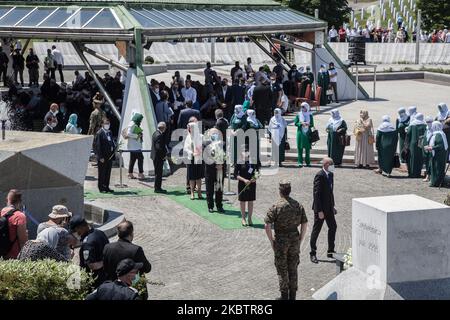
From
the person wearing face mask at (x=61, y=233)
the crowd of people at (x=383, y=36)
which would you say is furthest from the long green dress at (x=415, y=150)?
the crowd of people at (x=383, y=36)

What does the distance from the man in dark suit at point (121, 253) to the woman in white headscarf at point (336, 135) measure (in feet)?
39.6

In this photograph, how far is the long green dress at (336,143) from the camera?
75.4ft

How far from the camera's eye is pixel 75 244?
1205 centimetres

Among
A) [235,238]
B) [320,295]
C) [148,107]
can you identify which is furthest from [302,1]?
[320,295]

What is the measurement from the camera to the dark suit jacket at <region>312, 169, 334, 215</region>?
15391 millimetres

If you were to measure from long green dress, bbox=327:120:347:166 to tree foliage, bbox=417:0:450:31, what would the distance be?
36.9 meters

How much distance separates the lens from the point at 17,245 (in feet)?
42.0

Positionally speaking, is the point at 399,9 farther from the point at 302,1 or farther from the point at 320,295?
the point at 320,295

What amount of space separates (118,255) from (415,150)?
11.8 meters

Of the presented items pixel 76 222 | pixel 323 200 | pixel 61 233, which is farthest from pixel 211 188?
pixel 76 222

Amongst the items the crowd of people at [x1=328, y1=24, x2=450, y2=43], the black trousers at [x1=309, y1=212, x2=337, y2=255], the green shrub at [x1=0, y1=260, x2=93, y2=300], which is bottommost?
the black trousers at [x1=309, y1=212, x2=337, y2=255]

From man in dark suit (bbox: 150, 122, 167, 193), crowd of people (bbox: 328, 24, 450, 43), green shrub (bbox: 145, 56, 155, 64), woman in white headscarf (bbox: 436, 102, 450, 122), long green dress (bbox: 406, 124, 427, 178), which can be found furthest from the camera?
crowd of people (bbox: 328, 24, 450, 43)

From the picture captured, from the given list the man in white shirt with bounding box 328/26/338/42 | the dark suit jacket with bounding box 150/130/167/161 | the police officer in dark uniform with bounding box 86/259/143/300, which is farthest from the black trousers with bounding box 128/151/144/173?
the man in white shirt with bounding box 328/26/338/42

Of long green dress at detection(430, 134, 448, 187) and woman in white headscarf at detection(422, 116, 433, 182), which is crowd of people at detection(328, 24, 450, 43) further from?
long green dress at detection(430, 134, 448, 187)
